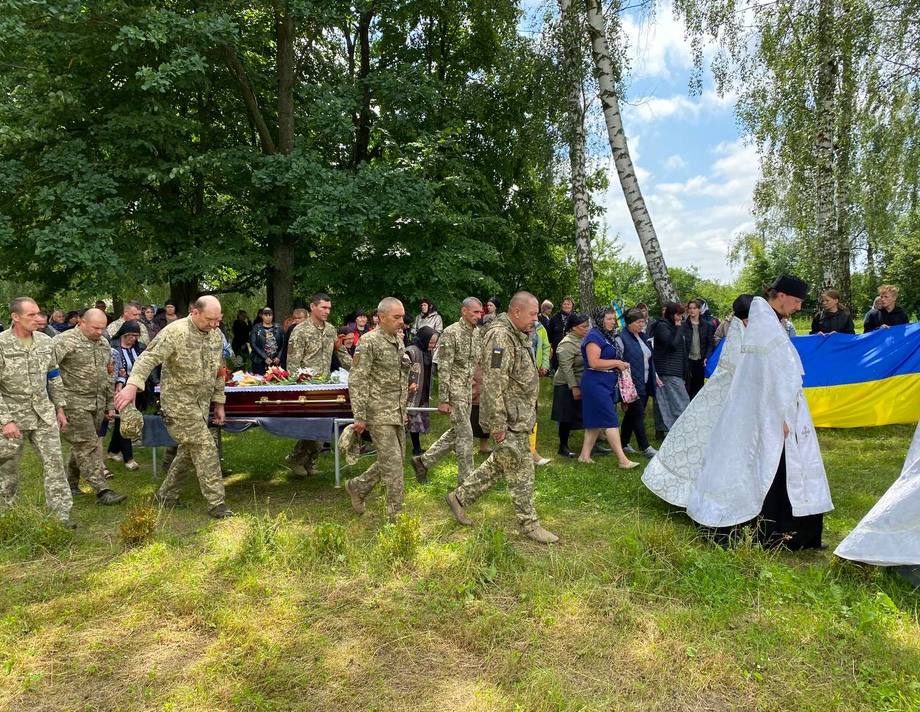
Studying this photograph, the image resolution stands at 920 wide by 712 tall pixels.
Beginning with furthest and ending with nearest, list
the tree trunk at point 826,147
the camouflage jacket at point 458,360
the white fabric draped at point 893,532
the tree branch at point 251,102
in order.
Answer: the tree branch at point 251,102, the tree trunk at point 826,147, the camouflage jacket at point 458,360, the white fabric draped at point 893,532

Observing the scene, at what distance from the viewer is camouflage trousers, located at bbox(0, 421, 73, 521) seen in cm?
533

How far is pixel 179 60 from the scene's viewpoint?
35.3ft

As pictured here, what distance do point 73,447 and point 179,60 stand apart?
24.5 ft

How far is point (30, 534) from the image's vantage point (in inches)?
199

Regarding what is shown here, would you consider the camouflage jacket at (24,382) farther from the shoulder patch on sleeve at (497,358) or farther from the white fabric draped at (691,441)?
the white fabric draped at (691,441)

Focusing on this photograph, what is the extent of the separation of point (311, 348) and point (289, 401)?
3.41ft

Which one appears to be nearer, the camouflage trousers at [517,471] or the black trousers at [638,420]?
the camouflage trousers at [517,471]

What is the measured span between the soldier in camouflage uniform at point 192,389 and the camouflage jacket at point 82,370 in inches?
51.0

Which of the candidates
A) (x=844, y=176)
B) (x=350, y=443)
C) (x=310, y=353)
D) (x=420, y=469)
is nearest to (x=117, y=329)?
(x=310, y=353)

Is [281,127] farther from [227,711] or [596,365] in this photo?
[227,711]

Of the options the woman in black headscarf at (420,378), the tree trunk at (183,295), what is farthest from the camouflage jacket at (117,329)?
the woman in black headscarf at (420,378)

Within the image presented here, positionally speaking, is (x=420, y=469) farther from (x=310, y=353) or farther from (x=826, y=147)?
(x=826, y=147)

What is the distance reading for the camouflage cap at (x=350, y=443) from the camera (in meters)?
5.70

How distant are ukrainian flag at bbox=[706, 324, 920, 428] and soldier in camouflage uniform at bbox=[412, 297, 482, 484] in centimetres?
528
